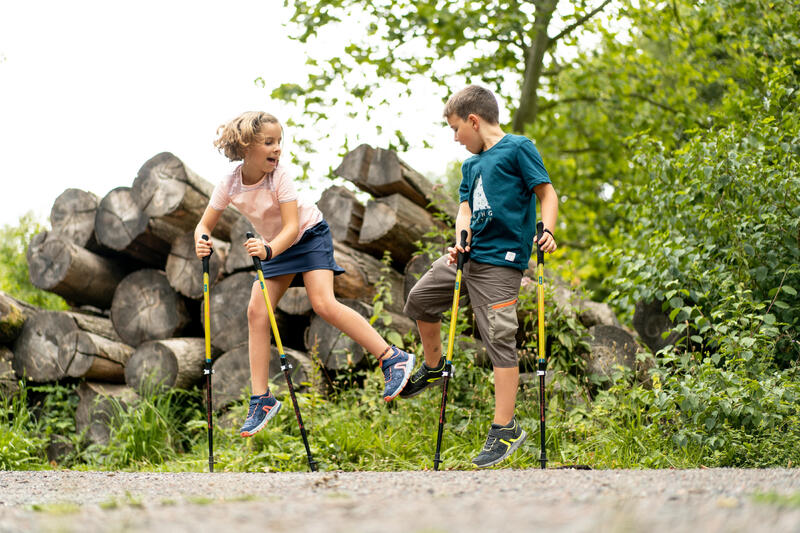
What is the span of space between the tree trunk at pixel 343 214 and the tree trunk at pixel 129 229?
4.45 feet

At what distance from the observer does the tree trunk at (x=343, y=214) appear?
21.1 ft

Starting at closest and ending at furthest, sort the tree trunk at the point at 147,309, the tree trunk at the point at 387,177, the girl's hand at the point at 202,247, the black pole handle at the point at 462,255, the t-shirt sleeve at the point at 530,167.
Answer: the t-shirt sleeve at the point at 530,167, the black pole handle at the point at 462,255, the girl's hand at the point at 202,247, the tree trunk at the point at 387,177, the tree trunk at the point at 147,309

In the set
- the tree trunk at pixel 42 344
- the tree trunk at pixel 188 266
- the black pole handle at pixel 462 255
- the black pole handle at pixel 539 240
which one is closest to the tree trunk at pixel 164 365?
the tree trunk at pixel 188 266

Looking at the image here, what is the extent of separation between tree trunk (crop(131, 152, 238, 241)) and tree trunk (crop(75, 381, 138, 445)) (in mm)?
1535

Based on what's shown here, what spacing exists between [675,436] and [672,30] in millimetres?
9161

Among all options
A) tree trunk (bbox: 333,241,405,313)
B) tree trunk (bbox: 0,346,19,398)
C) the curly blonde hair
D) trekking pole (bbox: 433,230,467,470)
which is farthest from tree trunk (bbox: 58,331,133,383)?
trekking pole (bbox: 433,230,467,470)

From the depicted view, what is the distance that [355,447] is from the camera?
4.80 meters

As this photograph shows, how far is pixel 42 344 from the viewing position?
20.6 ft

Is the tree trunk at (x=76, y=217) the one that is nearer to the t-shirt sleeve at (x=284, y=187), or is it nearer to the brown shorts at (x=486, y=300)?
the t-shirt sleeve at (x=284, y=187)

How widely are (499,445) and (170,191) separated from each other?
3.87m

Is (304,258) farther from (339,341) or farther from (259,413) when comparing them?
(339,341)

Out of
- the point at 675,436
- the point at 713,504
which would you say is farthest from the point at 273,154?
the point at 713,504

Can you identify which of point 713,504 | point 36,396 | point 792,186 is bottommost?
point 36,396

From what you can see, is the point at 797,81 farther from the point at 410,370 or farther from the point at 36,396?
the point at 36,396
